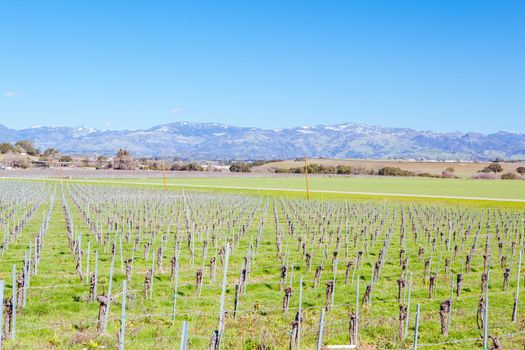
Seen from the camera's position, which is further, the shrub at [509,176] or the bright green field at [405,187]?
the shrub at [509,176]

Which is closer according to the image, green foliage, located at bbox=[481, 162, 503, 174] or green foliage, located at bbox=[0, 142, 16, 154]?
green foliage, located at bbox=[481, 162, 503, 174]

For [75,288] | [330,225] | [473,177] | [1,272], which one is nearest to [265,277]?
[75,288]

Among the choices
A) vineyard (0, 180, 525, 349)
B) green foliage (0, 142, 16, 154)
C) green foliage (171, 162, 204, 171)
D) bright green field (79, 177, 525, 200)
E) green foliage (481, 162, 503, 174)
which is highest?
green foliage (0, 142, 16, 154)

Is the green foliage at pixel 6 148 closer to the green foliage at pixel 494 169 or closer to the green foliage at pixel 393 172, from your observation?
the green foliage at pixel 393 172

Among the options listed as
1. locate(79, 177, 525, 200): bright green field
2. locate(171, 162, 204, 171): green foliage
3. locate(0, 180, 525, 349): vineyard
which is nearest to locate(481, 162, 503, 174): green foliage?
locate(79, 177, 525, 200): bright green field

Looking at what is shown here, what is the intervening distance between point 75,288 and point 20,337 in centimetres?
417

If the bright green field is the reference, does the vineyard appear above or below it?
below

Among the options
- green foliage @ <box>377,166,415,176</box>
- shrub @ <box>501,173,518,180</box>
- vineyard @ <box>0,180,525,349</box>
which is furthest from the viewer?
green foliage @ <box>377,166,415,176</box>

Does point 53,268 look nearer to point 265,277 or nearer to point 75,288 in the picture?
point 75,288

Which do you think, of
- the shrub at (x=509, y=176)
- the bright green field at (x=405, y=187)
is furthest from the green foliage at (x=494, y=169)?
the bright green field at (x=405, y=187)

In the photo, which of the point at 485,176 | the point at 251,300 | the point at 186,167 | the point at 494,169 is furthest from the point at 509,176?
the point at 251,300

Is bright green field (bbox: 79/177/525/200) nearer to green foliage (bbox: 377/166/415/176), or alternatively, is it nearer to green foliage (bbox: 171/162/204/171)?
green foliage (bbox: 377/166/415/176)

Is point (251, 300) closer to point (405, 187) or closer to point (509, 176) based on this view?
point (405, 187)

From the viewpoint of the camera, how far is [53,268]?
17844mm
